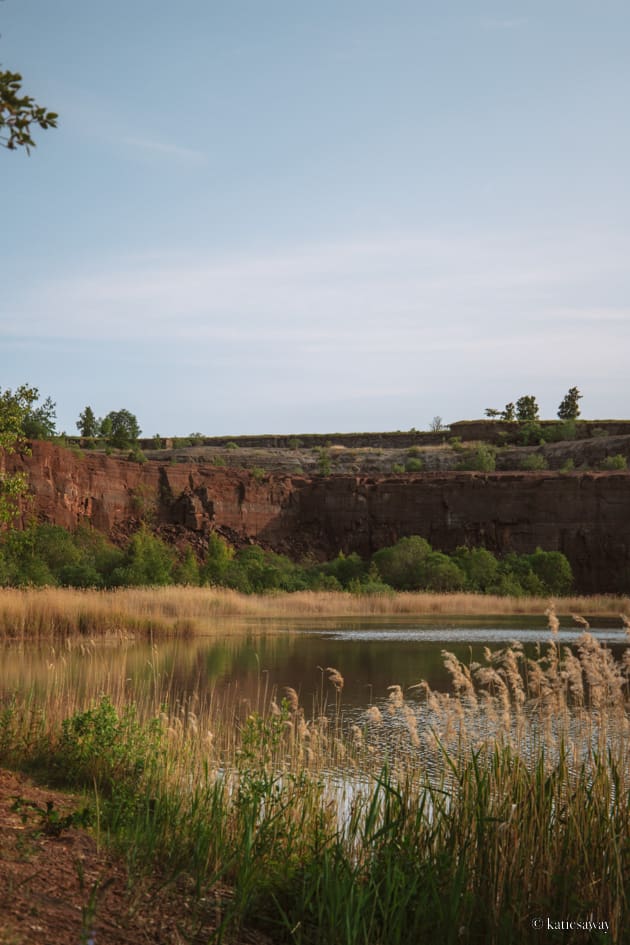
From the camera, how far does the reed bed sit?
69.9 ft

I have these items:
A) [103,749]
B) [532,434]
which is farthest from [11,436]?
[532,434]

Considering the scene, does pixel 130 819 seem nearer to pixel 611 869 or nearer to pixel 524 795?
pixel 524 795

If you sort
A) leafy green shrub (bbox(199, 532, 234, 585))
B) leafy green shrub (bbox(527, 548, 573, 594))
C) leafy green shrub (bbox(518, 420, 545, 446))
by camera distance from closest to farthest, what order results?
1. leafy green shrub (bbox(199, 532, 234, 585))
2. leafy green shrub (bbox(527, 548, 573, 594))
3. leafy green shrub (bbox(518, 420, 545, 446))

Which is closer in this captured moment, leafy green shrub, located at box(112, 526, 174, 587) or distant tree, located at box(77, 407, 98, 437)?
leafy green shrub, located at box(112, 526, 174, 587)

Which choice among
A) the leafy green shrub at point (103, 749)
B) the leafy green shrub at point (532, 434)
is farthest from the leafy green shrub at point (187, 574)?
the leafy green shrub at point (532, 434)

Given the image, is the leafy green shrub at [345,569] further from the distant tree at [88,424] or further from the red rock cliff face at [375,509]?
the distant tree at [88,424]

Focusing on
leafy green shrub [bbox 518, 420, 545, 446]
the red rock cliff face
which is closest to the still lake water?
the red rock cliff face

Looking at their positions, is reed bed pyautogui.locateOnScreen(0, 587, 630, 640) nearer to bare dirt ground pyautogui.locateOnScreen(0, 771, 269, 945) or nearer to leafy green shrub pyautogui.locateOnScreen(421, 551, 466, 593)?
leafy green shrub pyautogui.locateOnScreen(421, 551, 466, 593)

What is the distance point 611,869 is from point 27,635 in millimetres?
→ 17376

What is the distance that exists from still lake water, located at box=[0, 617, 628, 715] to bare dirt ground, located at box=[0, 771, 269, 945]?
4181 mm

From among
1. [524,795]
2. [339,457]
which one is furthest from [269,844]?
[339,457]

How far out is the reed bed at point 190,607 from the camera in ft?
69.9

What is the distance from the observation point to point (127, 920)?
4262 mm

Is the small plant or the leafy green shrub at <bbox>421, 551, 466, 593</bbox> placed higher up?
the small plant
